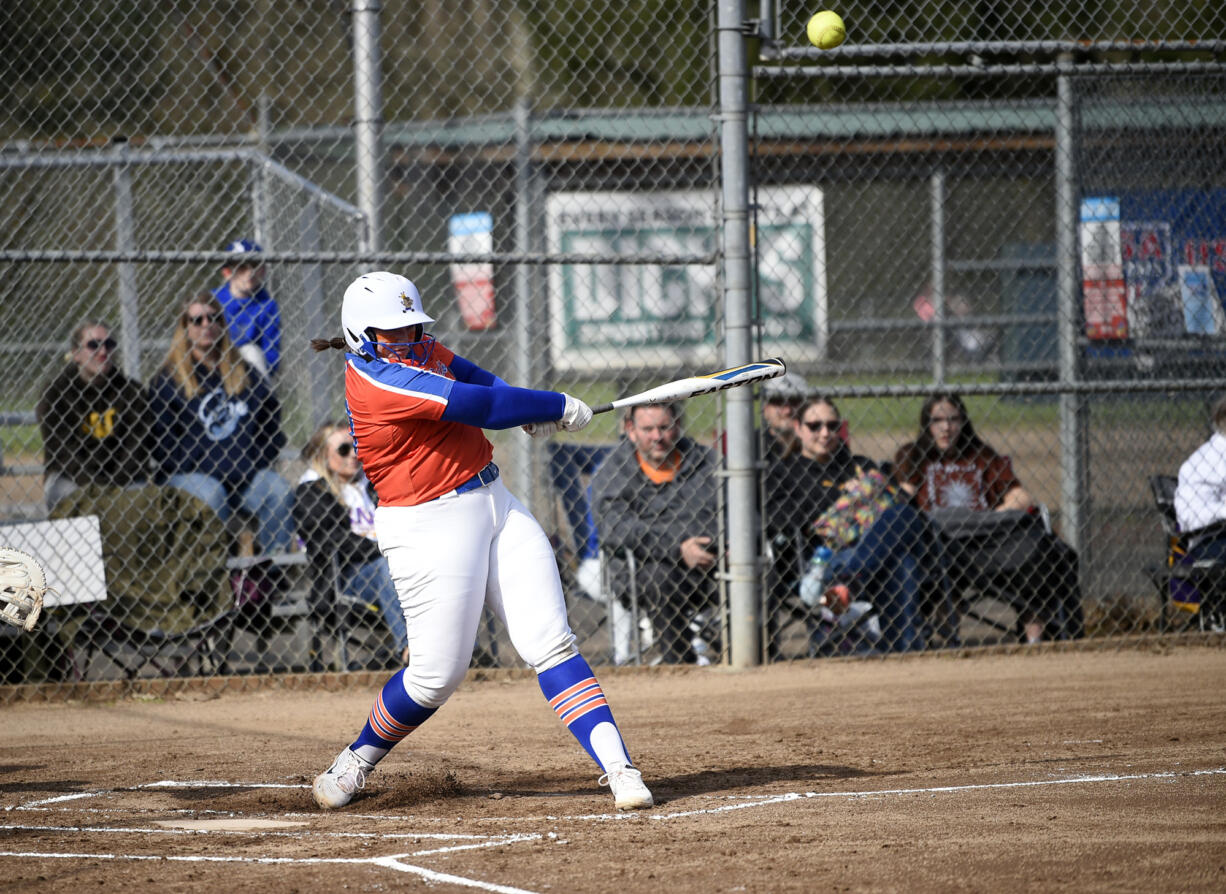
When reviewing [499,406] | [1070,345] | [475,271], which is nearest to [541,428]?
[499,406]

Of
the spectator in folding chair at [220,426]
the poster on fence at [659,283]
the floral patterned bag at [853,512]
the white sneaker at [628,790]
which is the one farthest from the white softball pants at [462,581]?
the poster on fence at [659,283]

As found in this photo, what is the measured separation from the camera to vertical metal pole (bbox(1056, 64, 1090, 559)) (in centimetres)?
687

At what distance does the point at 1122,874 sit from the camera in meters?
3.23

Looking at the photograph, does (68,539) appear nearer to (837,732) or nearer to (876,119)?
(837,732)

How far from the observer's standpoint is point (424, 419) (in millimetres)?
3998

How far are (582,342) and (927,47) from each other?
5414 millimetres

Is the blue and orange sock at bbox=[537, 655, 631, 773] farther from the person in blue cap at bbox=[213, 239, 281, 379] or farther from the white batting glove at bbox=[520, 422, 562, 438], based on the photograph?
the person in blue cap at bbox=[213, 239, 281, 379]

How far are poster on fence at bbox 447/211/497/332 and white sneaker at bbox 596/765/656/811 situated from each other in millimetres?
3417

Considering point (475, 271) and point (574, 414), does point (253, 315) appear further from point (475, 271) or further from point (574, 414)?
point (574, 414)

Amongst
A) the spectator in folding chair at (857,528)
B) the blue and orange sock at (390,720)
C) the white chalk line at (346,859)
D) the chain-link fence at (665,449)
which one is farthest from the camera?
the spectator in folding chair at (857,528)

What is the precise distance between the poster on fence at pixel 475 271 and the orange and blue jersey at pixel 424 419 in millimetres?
2744

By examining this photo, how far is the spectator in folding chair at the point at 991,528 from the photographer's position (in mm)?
6574

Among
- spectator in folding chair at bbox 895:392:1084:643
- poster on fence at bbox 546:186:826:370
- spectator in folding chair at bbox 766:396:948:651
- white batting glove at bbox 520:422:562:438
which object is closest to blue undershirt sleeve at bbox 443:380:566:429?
white batting glove at bbox 520:422:562:438

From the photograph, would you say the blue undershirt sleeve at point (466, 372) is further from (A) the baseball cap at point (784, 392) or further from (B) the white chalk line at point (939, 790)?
(A) the baseball cap at point (784, 392)
